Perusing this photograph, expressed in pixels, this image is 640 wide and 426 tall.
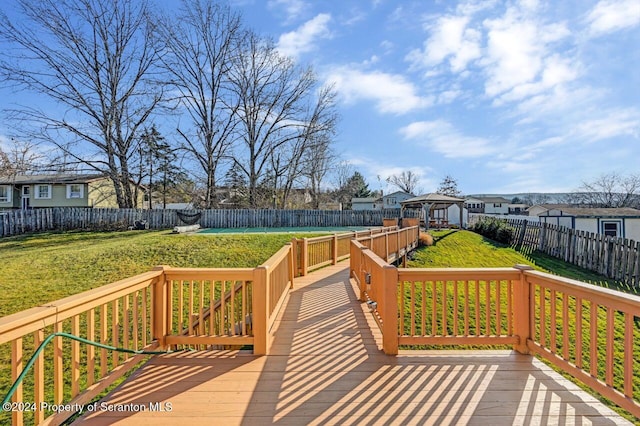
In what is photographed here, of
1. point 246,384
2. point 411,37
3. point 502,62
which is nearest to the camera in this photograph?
point 246,384

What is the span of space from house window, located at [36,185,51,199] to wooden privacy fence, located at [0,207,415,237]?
27.6ft

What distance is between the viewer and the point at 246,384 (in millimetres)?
2609

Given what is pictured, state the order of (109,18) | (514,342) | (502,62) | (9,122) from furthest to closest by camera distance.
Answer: (109,18) < (9,122) < (502,62) < (514,342)

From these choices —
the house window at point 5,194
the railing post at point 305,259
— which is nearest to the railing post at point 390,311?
the railing post at point 305,259

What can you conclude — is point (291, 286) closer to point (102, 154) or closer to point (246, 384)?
point (246, 384)

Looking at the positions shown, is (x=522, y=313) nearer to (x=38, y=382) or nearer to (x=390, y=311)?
(x=390, y=311)

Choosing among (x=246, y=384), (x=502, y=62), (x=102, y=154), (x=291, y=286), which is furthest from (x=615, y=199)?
(x=102, y=154)

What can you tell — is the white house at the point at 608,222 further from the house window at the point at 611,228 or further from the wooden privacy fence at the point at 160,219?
the wooden privacy fence at the point at 160,219

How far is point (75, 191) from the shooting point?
1104 inches

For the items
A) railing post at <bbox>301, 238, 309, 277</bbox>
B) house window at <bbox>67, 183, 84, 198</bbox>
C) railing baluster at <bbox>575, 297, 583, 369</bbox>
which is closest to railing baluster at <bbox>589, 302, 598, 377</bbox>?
railing baluster at <bbox>575, 297, 583, 369</bbox>

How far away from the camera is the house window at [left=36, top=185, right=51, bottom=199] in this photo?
28.2m

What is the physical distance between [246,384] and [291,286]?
3825 millimetres

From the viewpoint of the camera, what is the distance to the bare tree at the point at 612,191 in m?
31.1

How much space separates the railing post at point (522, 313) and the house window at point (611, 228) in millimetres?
20475
